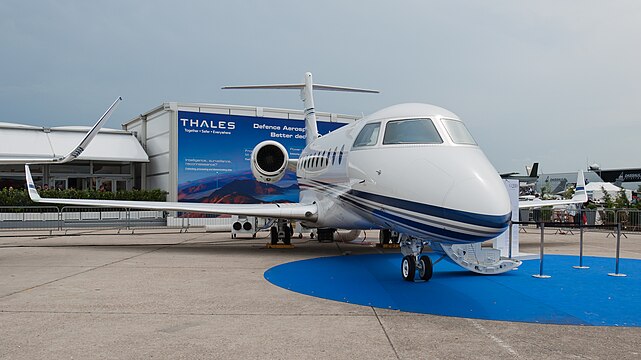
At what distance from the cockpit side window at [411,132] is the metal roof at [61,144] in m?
24.8

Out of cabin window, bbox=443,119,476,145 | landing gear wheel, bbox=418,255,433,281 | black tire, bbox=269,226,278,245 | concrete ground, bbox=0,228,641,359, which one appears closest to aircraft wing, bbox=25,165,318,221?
black tire, bbox=269,226,278,245

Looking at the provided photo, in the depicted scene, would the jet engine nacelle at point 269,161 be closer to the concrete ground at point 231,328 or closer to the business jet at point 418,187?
the business jet at point 418,187

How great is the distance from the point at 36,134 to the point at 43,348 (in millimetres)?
29624

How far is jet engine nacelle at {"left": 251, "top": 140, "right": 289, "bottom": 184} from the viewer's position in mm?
15977

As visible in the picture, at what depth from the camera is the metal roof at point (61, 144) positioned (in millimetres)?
29028

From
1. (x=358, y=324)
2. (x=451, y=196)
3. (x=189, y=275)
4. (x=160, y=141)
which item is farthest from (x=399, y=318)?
(x=160, y=141)

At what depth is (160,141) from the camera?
103ft

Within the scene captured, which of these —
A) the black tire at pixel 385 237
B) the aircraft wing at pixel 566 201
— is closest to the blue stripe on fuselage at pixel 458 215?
the black tire at pixel 385 237

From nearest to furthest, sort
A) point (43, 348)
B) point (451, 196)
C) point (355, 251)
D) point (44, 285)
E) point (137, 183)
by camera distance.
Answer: point (43, 348), point (451, 196), point (44, 285), point (355, 251), point (137, 183)

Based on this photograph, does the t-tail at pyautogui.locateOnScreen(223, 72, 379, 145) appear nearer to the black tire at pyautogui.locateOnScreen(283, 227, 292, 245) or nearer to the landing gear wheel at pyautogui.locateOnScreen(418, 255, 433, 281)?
the black tire at pyautogui.locateOnScreen(283, 227, 292, 245)

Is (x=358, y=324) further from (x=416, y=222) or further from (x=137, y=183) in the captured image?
(x=137, y=183)

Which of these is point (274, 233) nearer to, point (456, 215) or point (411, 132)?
point (411, 132)

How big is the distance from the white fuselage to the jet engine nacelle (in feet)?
15.6

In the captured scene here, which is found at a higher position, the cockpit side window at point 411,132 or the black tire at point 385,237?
the cockpit side window at point 411,132
